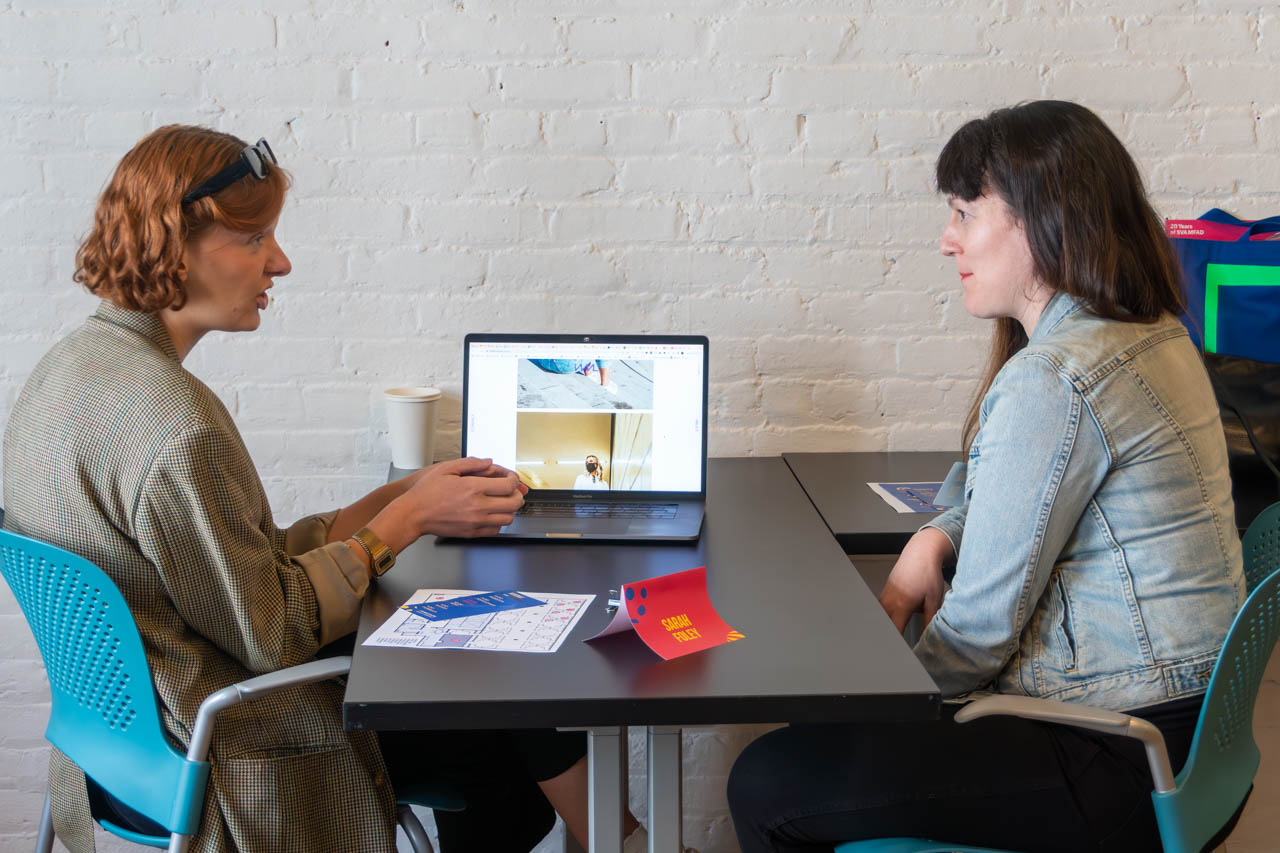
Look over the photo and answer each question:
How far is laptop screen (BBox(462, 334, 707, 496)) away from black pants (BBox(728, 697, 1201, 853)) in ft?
2.06

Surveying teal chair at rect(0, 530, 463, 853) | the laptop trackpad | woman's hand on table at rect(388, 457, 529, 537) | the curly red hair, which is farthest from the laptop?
teal chair at rect(0, 530, 463, 853)

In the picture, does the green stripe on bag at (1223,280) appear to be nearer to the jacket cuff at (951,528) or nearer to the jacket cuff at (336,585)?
the jacket cuff at (951,528)

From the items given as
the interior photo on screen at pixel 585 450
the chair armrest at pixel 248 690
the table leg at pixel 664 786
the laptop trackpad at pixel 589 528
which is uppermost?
the interior photo on screen at pixel 585 450

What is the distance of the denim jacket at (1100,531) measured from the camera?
48.2 inches

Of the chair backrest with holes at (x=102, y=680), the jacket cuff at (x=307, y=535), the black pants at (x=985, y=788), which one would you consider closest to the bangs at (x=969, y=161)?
the black pants at (x=985, y=788)

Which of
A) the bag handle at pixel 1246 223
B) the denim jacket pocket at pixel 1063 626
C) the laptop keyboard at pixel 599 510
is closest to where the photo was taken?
the denim jacket pocket at pixel 1063 626

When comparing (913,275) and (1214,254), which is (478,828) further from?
(1214,254)

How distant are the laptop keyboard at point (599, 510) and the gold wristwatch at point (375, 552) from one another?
336 millimetres

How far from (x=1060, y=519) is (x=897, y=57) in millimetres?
1128

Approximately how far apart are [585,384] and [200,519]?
2.41 ft

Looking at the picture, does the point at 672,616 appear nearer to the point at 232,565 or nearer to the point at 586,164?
the point at 232,565

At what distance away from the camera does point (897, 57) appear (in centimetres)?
204

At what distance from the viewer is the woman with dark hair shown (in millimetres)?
1222

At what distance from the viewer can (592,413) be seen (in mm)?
1802
